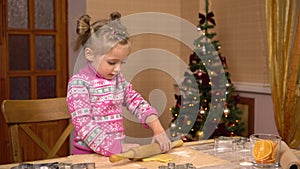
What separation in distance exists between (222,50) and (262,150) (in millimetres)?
2805

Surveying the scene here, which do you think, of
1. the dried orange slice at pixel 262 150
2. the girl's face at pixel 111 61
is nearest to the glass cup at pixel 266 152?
the dried orange slice at pixel 262 150

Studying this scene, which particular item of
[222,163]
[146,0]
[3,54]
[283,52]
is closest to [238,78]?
[283,52]

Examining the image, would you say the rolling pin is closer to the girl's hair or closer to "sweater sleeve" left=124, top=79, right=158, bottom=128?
"sweater sleeve" left=124, top=79, right=158, bottom=128

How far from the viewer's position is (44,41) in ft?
13.0

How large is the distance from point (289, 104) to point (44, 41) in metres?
2.33

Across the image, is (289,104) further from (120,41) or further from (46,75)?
(46,75)

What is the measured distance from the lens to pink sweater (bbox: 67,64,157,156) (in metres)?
1.51

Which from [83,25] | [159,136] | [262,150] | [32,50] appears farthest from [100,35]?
[32,50]

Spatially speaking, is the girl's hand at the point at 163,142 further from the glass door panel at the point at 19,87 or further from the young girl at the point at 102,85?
the glass door panel at the point at 19,87

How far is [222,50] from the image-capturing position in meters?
4.02

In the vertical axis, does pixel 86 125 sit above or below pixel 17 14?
below

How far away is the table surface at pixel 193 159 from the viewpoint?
4.44 ft

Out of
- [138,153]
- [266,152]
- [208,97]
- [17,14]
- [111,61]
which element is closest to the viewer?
[266,152]

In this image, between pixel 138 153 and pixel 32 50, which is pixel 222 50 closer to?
pixel 32 50
